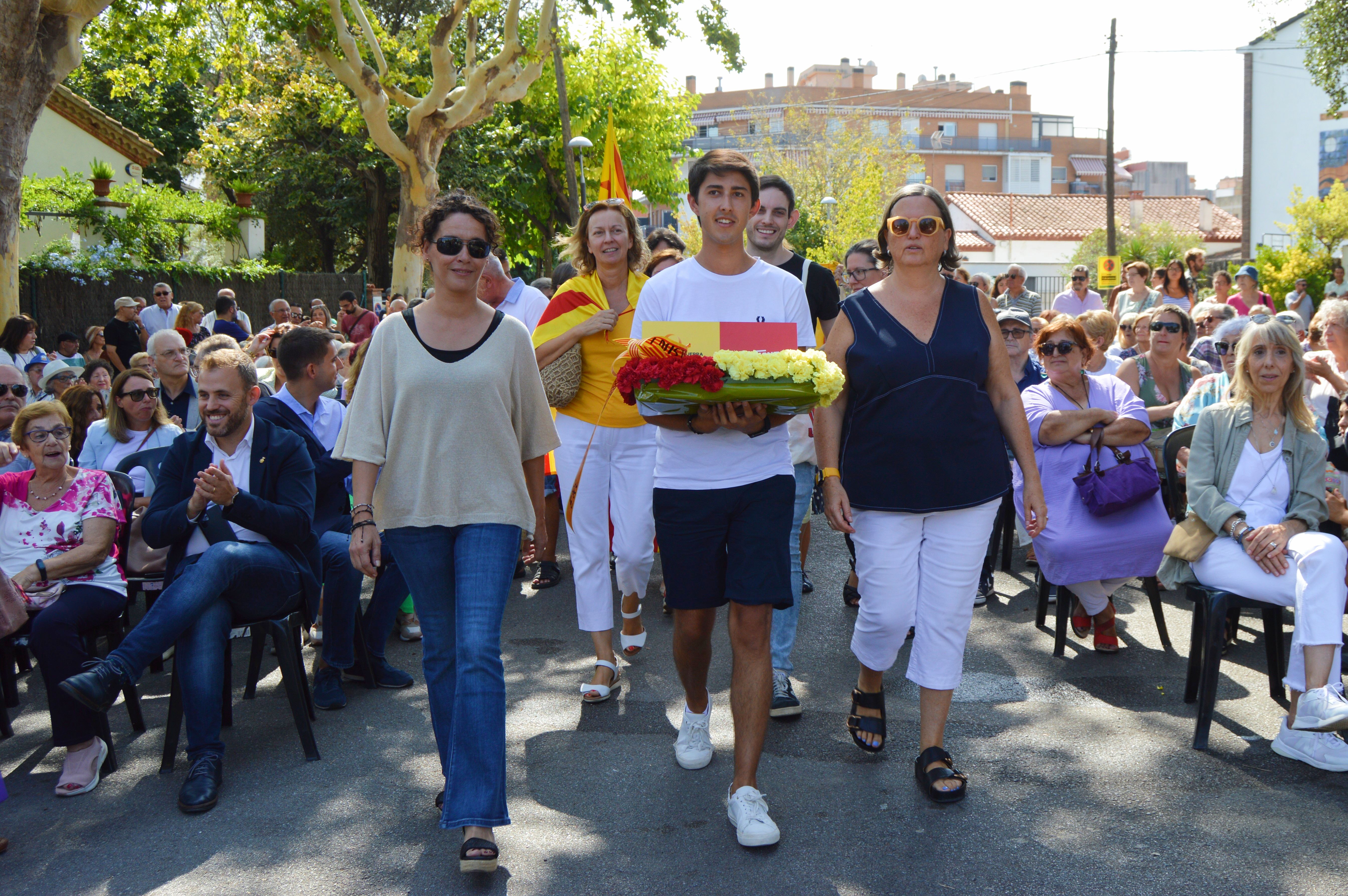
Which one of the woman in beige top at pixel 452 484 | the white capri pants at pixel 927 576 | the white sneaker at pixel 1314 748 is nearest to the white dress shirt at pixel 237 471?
the woman in beige top at pixel 452 484

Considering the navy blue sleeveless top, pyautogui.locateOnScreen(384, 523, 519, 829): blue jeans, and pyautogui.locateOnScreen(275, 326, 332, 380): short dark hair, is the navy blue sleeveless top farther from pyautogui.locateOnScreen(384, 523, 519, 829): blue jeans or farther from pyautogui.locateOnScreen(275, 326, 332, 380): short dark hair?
pyautogui.locateOnScreen(275, 326, 332, 380): short dark hair

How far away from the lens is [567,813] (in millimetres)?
4129

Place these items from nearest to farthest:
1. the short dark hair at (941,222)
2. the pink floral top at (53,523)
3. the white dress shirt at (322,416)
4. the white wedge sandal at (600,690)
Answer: the short dark hair at (941,222)
the pink floral top at (53,523)
the white wedge sandal at (600,690)
the white dress shirt at (322,416)

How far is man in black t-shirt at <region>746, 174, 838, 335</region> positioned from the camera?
524cm

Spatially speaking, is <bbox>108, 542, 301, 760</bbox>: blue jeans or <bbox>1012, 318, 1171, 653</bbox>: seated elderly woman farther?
<bbox>1012, 318, 1171, 653</bbox>: seated elderly woman

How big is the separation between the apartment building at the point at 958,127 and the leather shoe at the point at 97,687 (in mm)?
77344

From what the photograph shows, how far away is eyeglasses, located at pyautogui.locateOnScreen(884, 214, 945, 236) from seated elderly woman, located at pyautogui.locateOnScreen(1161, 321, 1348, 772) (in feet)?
5.91

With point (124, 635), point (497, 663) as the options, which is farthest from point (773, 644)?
point (124, 635)

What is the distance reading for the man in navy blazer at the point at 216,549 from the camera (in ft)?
14.5

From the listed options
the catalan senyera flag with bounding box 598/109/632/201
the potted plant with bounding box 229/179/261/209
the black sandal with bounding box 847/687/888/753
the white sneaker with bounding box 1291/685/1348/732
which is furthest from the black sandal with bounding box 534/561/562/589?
the potted plant with bounding box 229/179/261/209

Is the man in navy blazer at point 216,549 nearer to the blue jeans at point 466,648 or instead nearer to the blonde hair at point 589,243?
the blue jeans at point 466,648

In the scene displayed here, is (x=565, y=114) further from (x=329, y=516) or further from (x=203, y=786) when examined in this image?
(x=203, y=786)

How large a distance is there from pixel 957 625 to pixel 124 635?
170 inches

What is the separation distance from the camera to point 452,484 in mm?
3811
